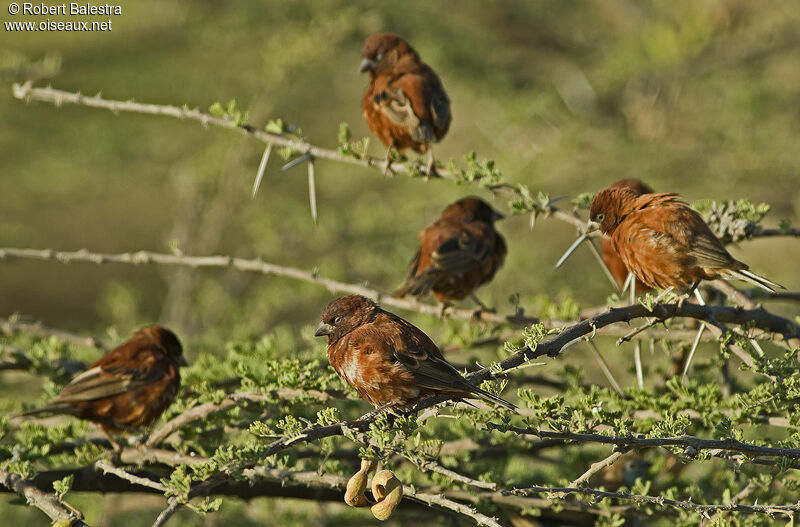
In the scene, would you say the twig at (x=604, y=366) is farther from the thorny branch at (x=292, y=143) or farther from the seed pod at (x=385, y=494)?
the seed pod at (x=385, y=494)

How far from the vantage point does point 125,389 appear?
17.3 feet

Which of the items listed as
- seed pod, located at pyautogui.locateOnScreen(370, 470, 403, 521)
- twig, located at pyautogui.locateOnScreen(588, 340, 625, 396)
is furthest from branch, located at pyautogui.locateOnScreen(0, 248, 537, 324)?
seed pod, located at pyautogui.locateOnScreen(370, 470, 403, 521)

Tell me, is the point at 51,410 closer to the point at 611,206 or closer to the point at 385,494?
the point at 385,494

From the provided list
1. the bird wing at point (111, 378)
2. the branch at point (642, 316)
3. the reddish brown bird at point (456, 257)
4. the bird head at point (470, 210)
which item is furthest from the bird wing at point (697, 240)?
the bird wing at point (111, 378)

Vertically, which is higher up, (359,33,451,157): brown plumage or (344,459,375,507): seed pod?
(359,33,451,157): brown plumage

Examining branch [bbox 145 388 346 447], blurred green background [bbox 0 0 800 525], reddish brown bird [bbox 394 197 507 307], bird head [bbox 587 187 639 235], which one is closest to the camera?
branch [bbox 145 388 346 447]

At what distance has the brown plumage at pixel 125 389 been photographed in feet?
16.6

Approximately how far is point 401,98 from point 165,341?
2.16 metres

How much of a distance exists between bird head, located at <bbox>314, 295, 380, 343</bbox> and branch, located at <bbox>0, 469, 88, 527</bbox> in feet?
4.14

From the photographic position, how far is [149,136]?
41.1 feet

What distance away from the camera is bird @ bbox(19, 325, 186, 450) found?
5070 millimetres

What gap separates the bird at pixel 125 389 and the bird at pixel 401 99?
184cm

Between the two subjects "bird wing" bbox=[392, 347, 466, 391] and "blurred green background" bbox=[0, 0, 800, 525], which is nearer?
"bird wing" bbox=[392, 347, 466, 391]

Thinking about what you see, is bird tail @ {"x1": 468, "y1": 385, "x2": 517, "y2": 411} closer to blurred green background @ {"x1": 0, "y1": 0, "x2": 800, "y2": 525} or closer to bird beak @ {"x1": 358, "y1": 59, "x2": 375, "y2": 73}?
blurred green background @ {"x1": 0, "y1": 0, "x2": 800, "y2": 525}
